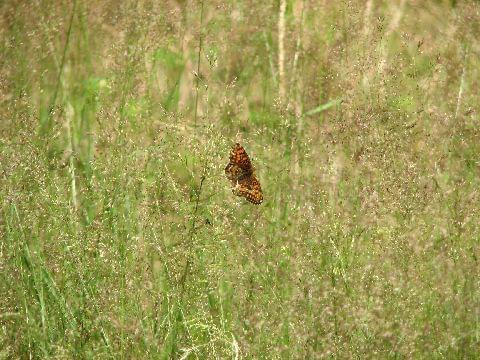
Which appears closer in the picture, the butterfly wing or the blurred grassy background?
the blurred grassy background

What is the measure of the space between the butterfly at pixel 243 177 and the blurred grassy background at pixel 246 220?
44mm

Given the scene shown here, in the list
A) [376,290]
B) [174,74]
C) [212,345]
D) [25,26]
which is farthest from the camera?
[174,74]

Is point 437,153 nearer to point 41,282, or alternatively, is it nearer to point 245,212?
point 245,212

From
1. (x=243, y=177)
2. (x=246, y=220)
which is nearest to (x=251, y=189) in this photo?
(x=243, y=177)

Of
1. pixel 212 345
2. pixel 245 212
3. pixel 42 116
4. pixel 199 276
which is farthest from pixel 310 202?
pixel 42 116

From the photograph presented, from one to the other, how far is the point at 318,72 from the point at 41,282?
158 centimetres

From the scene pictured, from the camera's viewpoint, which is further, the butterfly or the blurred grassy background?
the butterfly

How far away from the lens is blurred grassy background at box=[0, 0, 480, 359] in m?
2.23

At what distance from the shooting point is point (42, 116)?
11.2 ft

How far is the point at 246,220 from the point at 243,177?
285mm

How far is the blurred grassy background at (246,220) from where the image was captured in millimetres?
2232

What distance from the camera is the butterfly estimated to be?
9.04ft

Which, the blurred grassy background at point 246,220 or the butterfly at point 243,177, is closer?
the blurred grassy background at point 246,220

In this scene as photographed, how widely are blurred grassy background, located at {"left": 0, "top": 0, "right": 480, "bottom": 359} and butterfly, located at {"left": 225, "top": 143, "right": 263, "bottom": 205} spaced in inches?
1.7
